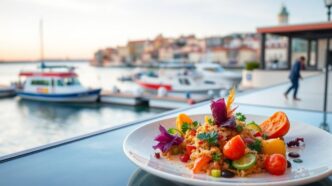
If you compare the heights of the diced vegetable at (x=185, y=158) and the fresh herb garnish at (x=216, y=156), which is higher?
the fresh herb garnish at (x=216, y=156)

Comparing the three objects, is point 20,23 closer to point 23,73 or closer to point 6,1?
point 6,1

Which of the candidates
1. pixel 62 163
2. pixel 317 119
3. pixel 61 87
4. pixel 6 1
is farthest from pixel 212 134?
pixel 6 1

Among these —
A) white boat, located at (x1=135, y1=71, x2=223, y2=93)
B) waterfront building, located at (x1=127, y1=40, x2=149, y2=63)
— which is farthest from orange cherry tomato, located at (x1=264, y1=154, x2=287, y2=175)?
waterfront building, located at (x1=127, y1=40, x2=149, y2=63)

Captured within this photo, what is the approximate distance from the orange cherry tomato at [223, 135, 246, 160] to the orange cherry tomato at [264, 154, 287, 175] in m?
0.09

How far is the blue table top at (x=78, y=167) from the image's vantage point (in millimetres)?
1141

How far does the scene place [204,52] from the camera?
2296 inches

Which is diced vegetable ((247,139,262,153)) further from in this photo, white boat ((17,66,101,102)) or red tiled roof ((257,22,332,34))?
white boat ((17,66,101,102))

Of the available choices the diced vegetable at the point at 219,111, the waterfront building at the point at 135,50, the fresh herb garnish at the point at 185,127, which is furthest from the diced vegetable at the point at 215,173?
the waterfront building at the point at 135,50

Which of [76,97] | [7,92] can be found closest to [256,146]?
[76,97]

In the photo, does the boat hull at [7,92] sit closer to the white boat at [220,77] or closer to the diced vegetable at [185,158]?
the white boat at [220,77]

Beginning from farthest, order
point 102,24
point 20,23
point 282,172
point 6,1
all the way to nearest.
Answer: point 102,24 < point 20,23 < point 6,1 < point 282,172

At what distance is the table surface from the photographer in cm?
114

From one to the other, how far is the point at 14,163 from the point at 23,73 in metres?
18.8

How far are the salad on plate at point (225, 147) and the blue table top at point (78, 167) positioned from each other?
0.45ft
